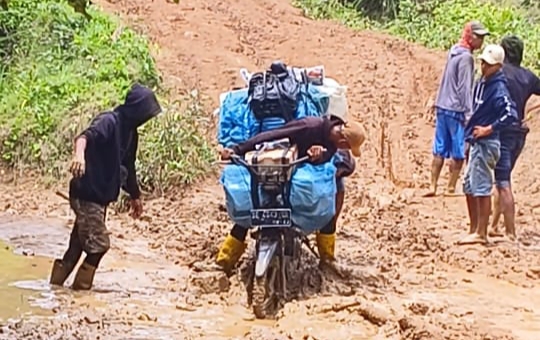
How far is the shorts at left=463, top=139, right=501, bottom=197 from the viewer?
8453mm

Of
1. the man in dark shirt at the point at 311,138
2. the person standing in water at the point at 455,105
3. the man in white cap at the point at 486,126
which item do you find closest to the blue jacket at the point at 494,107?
the man in white cap at the point at 486,126

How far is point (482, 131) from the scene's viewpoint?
8359 mm

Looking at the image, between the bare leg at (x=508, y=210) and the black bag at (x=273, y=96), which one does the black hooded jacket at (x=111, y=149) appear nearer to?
the black bag at (x=273, y=96)

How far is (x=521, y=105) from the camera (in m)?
8.78

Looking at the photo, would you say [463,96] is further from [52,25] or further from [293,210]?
[52,25]

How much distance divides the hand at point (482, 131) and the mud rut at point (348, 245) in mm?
943

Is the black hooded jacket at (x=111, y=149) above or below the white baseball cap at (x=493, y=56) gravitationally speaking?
below

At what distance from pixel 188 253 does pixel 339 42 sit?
342 inches

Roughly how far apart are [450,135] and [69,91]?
4289mm

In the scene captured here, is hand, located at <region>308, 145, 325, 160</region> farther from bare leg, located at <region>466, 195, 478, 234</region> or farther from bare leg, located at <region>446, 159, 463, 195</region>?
bare leg, located at <region>446, 159, 463, 195</region>

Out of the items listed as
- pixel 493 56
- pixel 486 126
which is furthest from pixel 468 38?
pixel 486 126

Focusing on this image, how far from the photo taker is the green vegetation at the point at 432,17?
16.8m

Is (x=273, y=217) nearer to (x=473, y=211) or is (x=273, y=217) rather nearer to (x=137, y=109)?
(x=137, y=109)

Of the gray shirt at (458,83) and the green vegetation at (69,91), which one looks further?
the green vegetation at (69,91)
